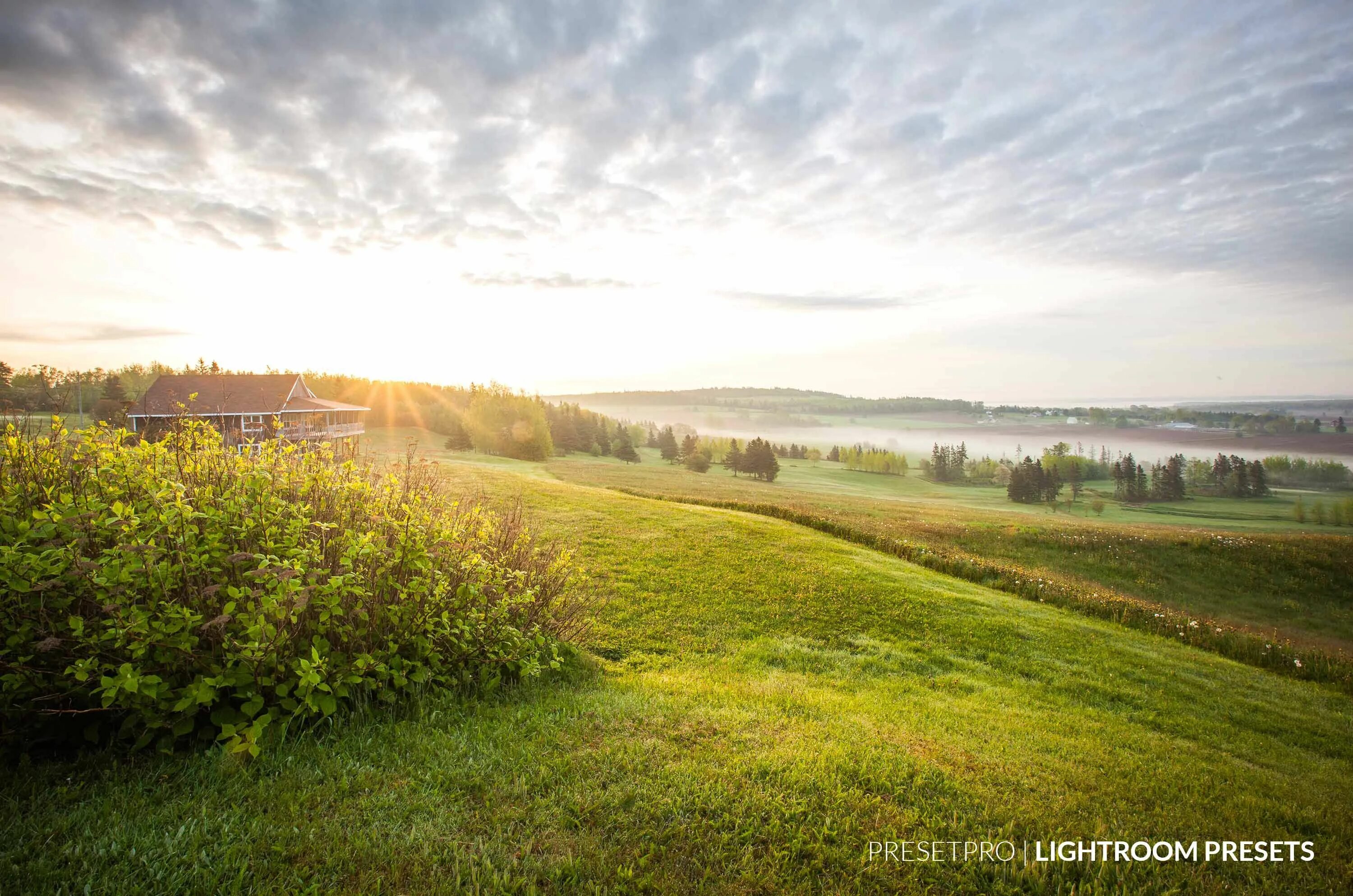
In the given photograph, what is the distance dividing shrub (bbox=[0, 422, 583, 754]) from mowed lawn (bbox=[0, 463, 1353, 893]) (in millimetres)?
361

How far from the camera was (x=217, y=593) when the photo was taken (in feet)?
12.8

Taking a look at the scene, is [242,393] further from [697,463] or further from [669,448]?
[669,448]

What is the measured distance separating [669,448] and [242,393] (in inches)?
2516

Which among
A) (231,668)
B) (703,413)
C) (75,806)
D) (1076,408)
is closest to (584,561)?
(231,668)

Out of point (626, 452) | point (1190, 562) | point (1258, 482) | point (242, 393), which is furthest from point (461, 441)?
point (1258, 482)

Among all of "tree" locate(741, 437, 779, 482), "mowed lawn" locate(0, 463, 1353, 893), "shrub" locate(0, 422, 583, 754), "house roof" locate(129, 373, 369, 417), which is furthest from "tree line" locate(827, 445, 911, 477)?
"shrub" locate(0, 422, 583, 754)

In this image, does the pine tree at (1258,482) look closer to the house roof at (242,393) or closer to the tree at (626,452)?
the tree at (626,452)

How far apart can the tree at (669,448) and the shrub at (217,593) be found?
83.6 m

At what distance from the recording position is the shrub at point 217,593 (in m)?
3.34

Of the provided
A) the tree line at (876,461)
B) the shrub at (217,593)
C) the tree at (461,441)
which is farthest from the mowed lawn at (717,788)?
the tree line at (876,461)

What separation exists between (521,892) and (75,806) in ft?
8.40

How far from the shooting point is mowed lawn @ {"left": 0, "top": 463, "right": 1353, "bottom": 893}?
279 cm

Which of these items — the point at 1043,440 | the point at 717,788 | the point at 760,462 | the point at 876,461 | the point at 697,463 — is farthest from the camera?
the point at 1043,440

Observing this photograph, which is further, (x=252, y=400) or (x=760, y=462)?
(x=760, y=462)
